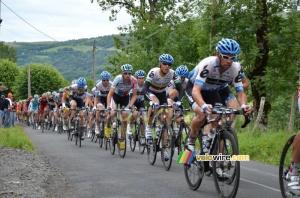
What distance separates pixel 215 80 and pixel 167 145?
2690 mm

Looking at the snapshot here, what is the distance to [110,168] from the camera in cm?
1084

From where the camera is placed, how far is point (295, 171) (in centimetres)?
629

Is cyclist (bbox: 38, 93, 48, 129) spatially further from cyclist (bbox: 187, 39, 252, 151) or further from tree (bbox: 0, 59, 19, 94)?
tree (bbox: 0, 59, 19, 94)

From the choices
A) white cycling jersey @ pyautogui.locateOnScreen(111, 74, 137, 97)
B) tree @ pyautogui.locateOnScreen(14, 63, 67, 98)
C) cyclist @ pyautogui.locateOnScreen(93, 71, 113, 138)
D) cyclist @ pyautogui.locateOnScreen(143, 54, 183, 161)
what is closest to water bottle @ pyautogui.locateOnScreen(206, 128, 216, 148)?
cyclist @ pyautogui.locateOnScreen(143, 54, 183, 161)

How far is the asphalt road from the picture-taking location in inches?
309

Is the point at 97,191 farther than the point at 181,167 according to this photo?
No

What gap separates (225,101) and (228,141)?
7.07 ft

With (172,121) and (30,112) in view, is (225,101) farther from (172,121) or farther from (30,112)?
(30,112)

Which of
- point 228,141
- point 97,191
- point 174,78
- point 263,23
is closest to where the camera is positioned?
point 228,141

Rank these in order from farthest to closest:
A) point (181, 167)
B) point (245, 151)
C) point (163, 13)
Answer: point (163, 13) → point (245, 151) → point (181, 167)

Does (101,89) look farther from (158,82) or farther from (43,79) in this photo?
(43,79)

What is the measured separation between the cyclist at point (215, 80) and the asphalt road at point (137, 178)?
829 mm

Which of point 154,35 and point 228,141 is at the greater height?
point 154,35

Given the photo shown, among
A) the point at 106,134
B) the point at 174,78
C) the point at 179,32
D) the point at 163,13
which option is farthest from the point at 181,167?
the point at 163,13
